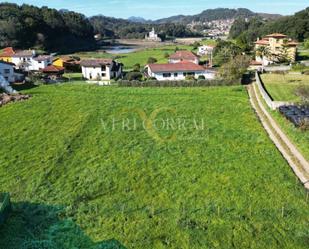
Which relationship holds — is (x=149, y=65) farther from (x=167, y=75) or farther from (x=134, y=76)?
(x=167, y=75)

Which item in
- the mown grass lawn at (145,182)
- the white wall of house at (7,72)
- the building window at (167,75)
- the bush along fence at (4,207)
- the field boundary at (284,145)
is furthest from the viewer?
the building window at (167,75)

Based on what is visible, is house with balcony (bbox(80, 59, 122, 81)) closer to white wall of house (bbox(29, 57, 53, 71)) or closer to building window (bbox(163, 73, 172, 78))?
building window (bbox(163, 73, 172, 78))

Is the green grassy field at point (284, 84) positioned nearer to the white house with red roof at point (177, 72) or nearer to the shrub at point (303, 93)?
the shrub at point (303, 93)

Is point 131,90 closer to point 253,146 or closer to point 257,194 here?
point 253,146

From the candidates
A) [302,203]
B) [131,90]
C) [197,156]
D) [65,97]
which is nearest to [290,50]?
[131,90]

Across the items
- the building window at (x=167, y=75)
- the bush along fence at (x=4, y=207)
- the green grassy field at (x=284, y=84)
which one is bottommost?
the building window at (x=167, y=75)

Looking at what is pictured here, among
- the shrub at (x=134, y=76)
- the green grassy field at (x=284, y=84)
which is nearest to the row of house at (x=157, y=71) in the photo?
the shrub at (x=134, y=76)

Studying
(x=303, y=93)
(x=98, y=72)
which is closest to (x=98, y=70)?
(x=98, y=72)
